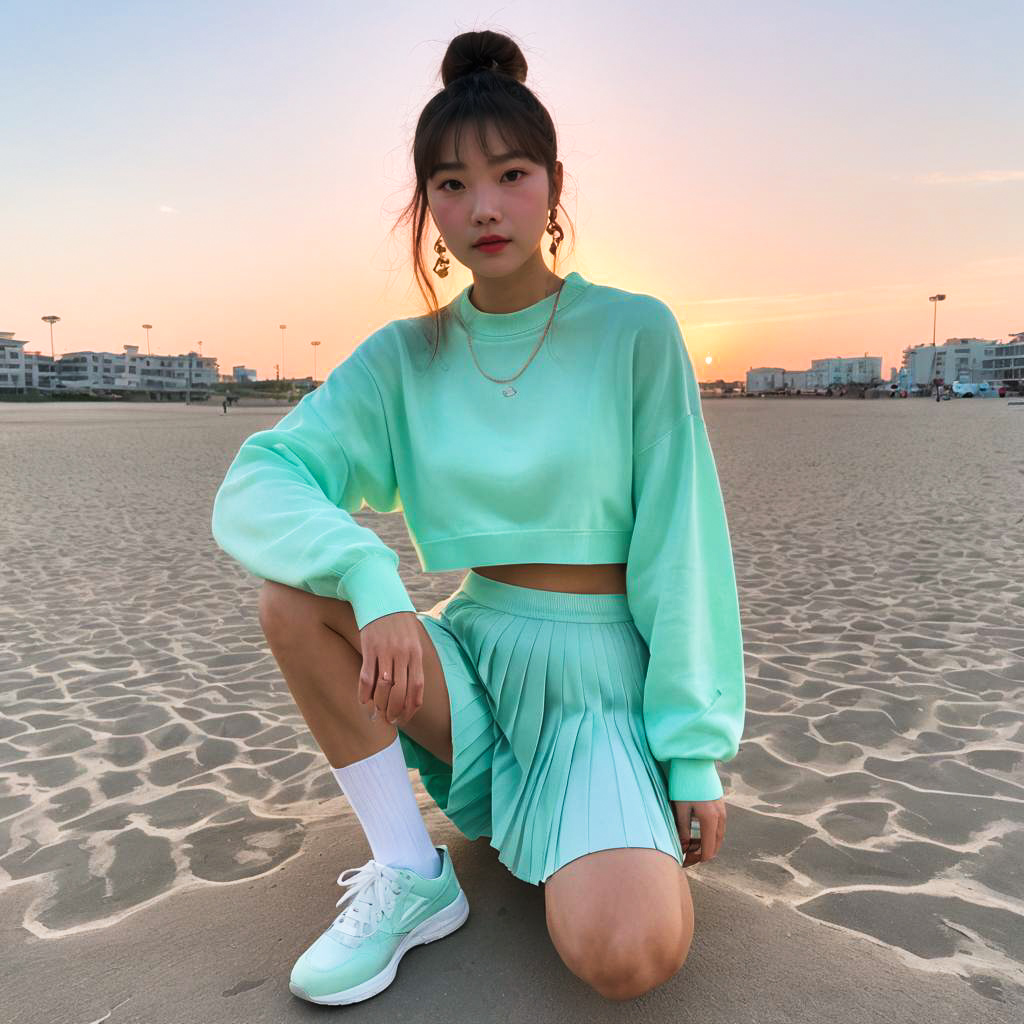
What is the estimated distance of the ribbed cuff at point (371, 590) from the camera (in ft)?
5.38

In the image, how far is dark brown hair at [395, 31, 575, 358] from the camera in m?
1.81

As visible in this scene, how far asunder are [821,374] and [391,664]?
180970 mm

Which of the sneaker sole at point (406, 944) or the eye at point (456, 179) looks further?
the eye at point (456, 179)

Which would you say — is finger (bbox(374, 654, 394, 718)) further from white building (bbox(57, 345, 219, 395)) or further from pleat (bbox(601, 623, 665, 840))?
white building (bbox(57, 345, 219, 395))

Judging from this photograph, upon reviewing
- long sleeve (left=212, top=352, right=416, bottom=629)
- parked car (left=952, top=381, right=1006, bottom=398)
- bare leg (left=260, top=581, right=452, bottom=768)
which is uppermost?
parked car (left=952, top=381, right=1006, bottom=398)

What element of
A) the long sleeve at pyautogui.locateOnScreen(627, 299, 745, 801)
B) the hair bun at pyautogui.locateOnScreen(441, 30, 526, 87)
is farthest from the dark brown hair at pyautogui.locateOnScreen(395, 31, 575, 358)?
the long sleeve at pyautogui.locateOnScreen(627, 299, 745, 801)

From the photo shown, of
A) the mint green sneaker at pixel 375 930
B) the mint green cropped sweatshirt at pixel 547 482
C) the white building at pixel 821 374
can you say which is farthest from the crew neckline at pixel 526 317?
the white building at pixel 821 374

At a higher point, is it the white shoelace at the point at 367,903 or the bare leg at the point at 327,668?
the bare leg at the point at 327,668

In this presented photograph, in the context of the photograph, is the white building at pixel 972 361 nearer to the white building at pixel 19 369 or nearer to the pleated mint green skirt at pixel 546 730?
the white building at pixel 19 369

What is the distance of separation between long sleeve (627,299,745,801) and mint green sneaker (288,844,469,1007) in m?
0.54

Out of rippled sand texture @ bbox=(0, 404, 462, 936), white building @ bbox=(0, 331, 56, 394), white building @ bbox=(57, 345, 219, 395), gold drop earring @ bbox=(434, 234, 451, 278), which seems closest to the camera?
gold drop earring @ bbox=(434, 234, 451, 278)

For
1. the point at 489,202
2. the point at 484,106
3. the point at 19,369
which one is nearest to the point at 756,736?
the point at 489,202

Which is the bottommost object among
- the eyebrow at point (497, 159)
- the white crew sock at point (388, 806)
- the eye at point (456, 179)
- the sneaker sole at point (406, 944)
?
the sneaker sole at point (406, 944)

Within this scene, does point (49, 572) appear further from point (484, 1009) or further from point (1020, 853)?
point (1020, 853)
